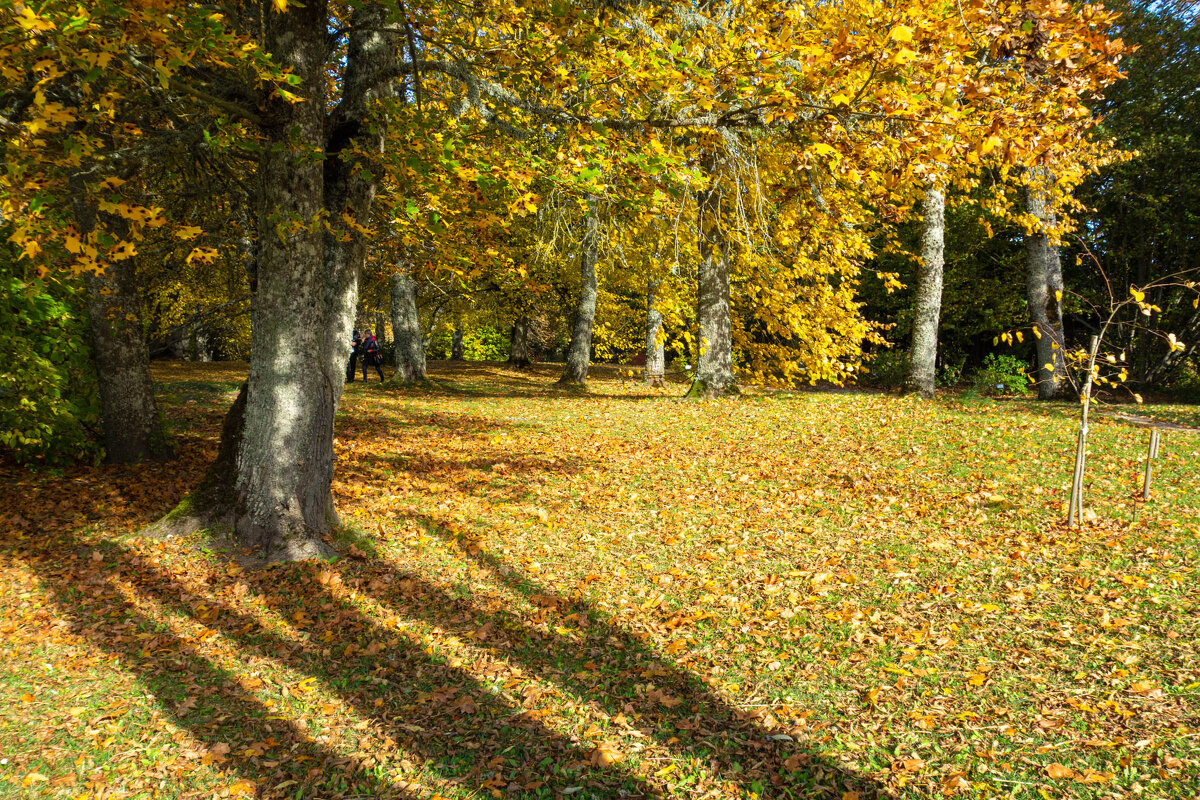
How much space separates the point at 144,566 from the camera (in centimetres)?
588

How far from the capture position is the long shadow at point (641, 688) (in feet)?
11.7

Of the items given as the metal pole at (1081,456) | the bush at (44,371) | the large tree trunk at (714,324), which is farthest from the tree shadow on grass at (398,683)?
the large tree trunk at (714,324)

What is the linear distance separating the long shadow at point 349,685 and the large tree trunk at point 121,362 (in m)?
2.66

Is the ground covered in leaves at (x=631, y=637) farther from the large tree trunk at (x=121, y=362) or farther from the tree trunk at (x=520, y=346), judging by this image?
the tree trunk at (x=520, y=346)

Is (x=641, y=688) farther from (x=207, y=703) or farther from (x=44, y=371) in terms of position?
(x=44, y=371)

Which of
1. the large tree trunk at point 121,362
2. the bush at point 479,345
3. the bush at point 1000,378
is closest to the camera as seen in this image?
the large tree trunk at point 121,362

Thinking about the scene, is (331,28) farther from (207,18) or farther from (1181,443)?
(1181,443)

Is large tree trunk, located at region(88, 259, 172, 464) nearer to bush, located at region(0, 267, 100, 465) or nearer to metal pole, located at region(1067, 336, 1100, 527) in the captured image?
bush, located at region(0, 267, 100, 465)

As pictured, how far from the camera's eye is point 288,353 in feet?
19.3

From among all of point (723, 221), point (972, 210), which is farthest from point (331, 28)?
point (972, 210)

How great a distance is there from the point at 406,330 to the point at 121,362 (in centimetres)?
1036

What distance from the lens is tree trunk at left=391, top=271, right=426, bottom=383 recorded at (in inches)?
720

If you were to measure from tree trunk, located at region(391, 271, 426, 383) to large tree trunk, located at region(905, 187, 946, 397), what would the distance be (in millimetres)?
12012

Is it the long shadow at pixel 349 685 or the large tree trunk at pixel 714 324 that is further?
the large tree trunk at pixel 714 324
